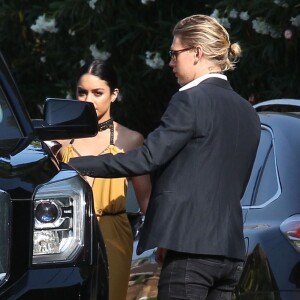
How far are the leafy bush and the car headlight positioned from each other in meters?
4.03

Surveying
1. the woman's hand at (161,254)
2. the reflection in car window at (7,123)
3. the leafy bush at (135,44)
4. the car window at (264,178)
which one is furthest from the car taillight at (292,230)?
the leafy bush at (135,44)

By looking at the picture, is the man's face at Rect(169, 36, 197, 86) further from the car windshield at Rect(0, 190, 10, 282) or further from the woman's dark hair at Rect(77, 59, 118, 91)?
the woman's dark hair at Rect(77, 59, 118, 91)

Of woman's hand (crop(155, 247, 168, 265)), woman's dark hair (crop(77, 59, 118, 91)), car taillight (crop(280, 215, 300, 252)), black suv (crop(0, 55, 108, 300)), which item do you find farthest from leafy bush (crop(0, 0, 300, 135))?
black suv (crop(0, 55, 108, 300))

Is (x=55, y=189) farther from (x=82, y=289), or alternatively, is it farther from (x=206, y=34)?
(x=206, y=34)

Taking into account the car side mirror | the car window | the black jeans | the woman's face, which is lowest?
the black jeans

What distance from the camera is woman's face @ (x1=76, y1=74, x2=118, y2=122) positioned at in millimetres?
6617

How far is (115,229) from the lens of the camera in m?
6.21

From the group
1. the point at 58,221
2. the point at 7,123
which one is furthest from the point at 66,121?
the point at 58,221

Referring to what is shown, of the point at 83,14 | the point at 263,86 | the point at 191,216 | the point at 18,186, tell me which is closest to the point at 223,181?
the point at 191,216

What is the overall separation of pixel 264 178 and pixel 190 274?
1.01 m

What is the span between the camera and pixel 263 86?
31.4 ft

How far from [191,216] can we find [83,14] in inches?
205

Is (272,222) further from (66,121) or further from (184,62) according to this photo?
(66,121)

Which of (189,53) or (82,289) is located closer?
(82,289)
